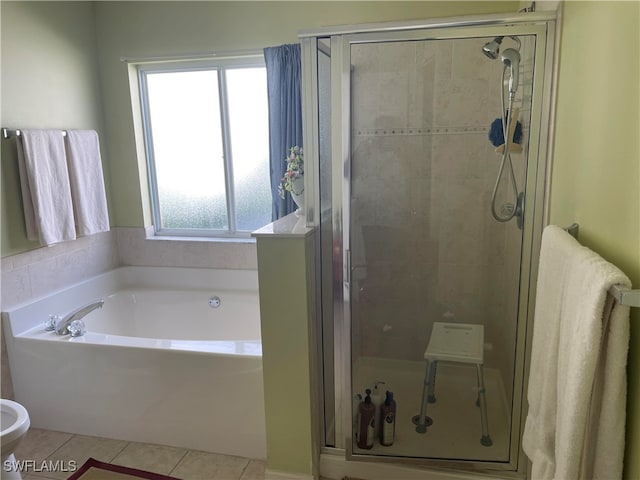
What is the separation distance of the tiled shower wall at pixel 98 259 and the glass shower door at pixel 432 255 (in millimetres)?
1180

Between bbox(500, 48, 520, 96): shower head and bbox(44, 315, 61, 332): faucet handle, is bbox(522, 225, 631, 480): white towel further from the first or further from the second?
bbox(44, 315, 61, 332): faucet handle

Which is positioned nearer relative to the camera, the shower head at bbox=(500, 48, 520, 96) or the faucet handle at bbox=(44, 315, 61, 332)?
the shower head at bbox=(500, 48, 520, 96)

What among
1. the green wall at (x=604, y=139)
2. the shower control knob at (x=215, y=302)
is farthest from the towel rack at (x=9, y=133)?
the green wall at (x=604, y=139)

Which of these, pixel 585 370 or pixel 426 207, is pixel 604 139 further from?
pixel 426 207

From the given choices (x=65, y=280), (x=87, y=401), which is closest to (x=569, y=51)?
(x=87, y=401)

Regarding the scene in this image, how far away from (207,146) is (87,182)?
840mm

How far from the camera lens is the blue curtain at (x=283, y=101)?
118 inches

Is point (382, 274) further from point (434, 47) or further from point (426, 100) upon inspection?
point (434, 47)

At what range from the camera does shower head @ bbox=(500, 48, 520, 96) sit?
1931mm

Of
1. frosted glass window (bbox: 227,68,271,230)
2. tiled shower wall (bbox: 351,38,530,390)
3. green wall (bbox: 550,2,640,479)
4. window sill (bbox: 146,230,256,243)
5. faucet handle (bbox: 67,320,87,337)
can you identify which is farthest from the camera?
window sill (bbox: 146,230,256,243)

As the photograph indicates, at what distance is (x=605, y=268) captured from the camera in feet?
3.24

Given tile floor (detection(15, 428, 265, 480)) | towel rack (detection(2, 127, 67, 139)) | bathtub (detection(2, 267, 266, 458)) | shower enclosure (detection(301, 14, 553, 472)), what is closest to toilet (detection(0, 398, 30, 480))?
tile floor (detection(15, 428, 265, 480))

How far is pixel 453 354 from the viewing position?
8.02 feet

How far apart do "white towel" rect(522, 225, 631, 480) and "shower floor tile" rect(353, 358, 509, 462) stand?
39.9 inches
